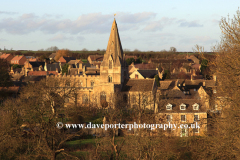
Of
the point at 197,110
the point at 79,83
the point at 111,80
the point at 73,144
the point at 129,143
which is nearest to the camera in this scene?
the point at 129,143

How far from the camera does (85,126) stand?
4150 centimetres

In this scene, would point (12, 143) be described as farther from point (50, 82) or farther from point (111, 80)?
point (111, 80)

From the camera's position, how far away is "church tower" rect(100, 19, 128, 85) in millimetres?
56719

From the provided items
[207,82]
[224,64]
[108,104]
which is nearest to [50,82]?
[108,104]

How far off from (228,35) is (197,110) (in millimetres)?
23283

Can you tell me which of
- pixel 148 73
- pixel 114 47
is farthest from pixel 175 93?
pixel 148 73

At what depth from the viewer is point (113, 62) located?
5681 cm

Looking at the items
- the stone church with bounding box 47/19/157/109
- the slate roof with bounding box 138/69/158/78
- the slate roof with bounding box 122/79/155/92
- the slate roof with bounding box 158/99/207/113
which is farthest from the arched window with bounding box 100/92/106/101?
the slate roof with bounding box 138/69/158/78

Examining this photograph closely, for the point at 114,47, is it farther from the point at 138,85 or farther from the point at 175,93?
the point at 175,93

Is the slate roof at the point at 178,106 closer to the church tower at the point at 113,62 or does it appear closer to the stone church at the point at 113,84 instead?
the stone church at the point at 113,84

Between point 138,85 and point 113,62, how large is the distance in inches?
244

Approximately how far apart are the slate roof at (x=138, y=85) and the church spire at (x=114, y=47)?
3.95 meters

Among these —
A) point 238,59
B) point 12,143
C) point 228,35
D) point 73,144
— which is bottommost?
point 73,144

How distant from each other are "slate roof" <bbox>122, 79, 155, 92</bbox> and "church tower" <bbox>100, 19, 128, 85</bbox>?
1.49 m
